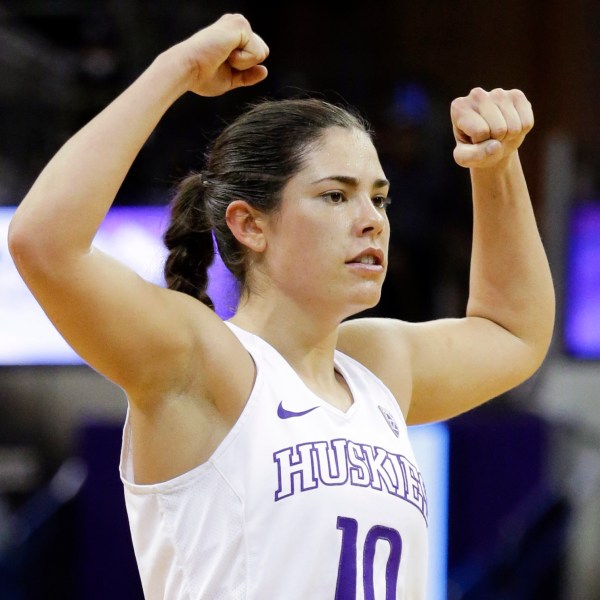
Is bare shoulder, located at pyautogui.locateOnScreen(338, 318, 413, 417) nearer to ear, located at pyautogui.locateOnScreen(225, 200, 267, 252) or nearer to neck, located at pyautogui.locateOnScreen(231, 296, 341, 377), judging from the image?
neck, located at pyautogui.locateOnScreen(231, 296, 341, 377)

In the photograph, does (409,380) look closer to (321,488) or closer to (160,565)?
(321,488)

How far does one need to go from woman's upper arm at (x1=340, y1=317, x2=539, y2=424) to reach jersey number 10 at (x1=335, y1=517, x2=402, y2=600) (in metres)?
0.36

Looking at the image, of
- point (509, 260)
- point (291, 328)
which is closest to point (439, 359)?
point (509, 260)

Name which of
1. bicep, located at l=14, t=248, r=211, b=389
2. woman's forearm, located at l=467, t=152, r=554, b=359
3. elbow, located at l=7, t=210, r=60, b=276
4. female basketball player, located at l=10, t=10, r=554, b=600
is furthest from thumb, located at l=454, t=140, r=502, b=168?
elbow, located at l=7, t=210, r=60, b=276

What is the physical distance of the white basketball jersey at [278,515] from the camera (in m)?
A: 1.73

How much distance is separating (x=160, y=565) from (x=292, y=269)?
1.68 feet

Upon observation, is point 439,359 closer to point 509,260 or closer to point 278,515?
point 509,260

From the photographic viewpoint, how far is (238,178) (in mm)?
1979

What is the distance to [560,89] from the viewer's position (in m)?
6.68

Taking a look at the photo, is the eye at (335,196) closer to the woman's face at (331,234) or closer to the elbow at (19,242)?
the woman's face at (331,234)

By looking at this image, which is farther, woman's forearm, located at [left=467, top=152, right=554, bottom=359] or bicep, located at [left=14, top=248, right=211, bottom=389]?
woman's forearm, located at [left=467, top=152, right=554, bottom=359]

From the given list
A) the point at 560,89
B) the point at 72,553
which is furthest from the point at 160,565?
the point at 560,89

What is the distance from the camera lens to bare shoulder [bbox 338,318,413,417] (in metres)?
2.13

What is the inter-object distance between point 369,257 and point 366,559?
0.48 metres
